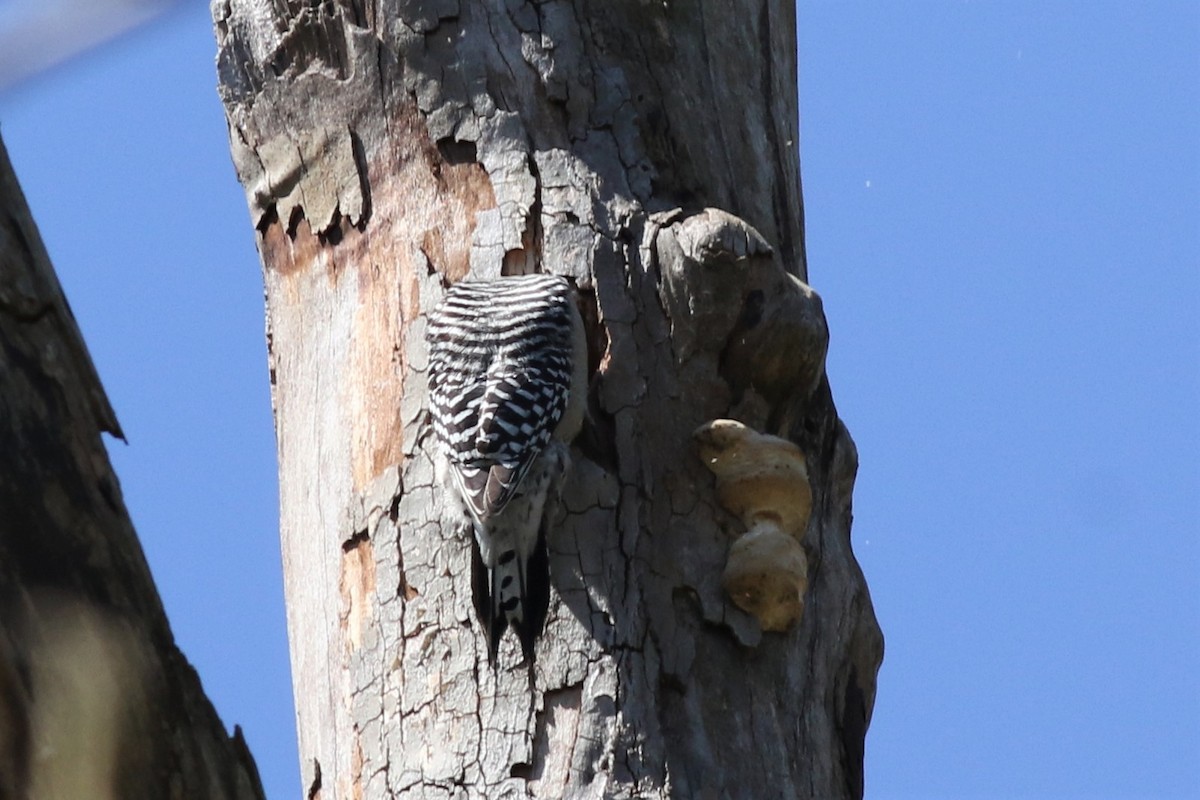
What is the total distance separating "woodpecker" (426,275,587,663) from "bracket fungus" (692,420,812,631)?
1.13ft

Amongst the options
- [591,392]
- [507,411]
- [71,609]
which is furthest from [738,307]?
[71,609]

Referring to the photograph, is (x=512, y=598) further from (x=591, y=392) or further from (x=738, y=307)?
(x=738, y=307)

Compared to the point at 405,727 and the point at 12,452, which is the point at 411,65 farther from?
the point at 12,452

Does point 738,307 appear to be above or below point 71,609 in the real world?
above

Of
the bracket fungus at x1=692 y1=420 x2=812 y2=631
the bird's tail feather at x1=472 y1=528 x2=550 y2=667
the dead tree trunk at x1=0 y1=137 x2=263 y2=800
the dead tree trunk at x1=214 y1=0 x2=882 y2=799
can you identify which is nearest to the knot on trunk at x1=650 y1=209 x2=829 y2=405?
the dead tree trunk at x1=214 y1=0 x2=882 y2=799

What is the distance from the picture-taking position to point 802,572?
357 centimetres

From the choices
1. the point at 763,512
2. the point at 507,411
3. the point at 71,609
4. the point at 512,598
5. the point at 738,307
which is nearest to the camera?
the point at 71,609

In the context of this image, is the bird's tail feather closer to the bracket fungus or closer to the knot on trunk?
the bracket fungus

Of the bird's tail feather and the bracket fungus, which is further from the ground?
the bracket fungus

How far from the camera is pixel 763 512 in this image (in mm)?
3650

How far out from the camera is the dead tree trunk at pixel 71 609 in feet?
4.97

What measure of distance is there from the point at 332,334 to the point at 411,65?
0.67 metres

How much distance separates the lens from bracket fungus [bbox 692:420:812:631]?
3498mm

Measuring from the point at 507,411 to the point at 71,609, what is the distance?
2428 mm
